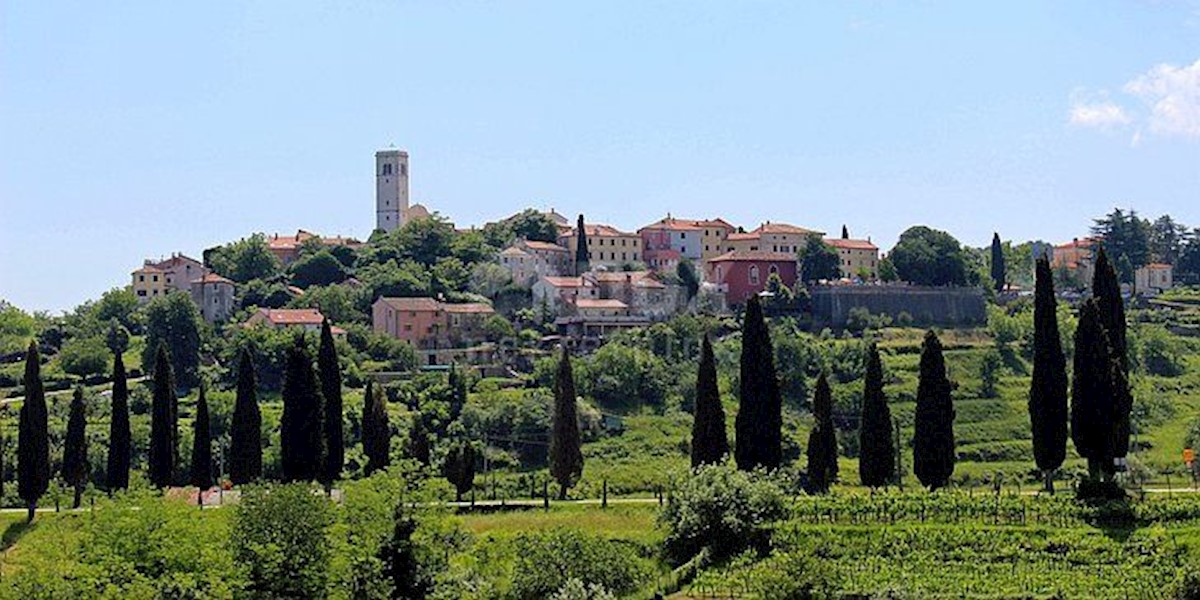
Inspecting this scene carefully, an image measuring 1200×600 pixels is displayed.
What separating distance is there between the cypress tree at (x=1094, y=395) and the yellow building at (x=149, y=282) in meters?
87.2

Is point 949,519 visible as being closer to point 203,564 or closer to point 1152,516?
point 1152,516

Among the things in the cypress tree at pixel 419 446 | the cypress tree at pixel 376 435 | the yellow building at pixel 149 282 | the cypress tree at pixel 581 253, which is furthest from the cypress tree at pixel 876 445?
the yellow building at pixel 149 282

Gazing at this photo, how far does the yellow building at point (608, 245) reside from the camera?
125562mm

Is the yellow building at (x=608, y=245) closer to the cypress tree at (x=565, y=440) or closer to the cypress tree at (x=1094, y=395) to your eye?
the cypress tree at (x=565, y=440)

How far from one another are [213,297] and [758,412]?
7119 cm

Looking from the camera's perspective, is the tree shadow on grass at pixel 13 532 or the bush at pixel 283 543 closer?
the bush at pixel 283 543

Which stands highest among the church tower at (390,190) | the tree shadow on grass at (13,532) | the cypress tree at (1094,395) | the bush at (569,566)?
the church tower at (390,190)

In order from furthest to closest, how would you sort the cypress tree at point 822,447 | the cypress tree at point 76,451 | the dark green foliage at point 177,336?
1. the dark green foliage at point 177,336
2. the cypress tree at point 76,451
3. the cypress tree at point 822,447

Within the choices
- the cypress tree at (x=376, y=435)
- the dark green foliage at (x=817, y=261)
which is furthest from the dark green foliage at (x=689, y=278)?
the cypress tree at (x=376, y=435)

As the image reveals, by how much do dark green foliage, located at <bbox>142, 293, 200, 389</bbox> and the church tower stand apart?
5807 centimetres

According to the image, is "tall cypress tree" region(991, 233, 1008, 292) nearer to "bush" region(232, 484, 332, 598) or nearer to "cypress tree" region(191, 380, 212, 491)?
"cypress tree" region(191, 380, 212, 491)

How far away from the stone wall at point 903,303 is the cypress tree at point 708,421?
50468 millimetres

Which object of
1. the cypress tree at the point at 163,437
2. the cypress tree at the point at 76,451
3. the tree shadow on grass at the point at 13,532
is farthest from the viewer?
the cypress tree at the point at 76,451

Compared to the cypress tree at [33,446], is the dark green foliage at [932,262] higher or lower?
higher
